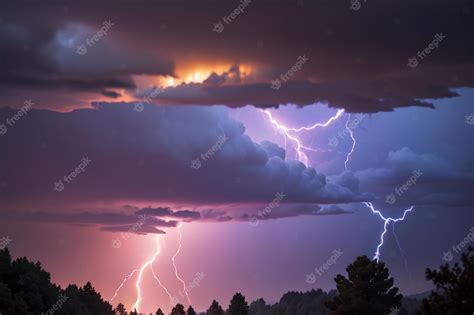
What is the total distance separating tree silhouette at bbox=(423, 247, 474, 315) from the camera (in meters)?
32.3

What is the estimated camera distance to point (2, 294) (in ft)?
203

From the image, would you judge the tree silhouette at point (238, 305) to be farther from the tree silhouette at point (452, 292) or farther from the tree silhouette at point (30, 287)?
the tree silhouette at point (452, 292)

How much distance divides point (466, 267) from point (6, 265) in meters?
52.0

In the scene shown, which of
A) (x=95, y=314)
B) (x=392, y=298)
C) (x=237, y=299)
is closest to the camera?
(x=392, y=298)

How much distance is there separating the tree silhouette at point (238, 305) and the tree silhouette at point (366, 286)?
289 ft

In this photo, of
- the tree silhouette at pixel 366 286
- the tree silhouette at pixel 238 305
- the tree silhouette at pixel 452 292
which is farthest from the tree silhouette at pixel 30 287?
the tree silhouette at pixel 238 305

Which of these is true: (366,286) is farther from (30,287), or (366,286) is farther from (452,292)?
(452,292)

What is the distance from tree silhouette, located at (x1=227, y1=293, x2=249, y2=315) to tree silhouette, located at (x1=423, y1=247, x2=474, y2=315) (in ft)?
476

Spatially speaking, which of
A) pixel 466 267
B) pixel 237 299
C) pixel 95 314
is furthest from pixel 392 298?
pixel 237 299

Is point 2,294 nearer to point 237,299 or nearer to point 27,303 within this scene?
point 27,303

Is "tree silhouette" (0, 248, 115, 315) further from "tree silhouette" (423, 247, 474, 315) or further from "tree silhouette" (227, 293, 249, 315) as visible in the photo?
"tree silhouette" (227, 293, 249, 315)

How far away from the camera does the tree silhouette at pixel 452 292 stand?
3234 cm

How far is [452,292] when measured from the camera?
32969 mm

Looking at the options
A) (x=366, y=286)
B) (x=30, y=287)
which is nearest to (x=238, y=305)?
(x=366, y=286)
